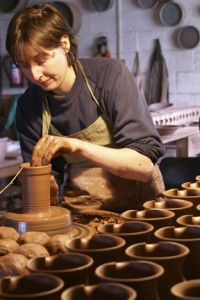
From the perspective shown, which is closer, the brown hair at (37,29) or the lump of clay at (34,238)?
the lump of clay at (34,238)

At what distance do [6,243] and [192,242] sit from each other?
0.59 m

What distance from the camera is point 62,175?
8.44ft

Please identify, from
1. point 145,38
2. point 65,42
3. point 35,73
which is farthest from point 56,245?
point 145,38

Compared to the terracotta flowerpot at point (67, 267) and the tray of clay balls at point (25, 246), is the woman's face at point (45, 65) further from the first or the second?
the terracotta flowerpot at point (67, 267)

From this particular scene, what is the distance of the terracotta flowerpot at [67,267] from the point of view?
3.89 ft

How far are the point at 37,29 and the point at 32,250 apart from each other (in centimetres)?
94

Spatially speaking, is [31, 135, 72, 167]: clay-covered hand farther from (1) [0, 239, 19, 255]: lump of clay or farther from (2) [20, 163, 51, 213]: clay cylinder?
(1) [0, 239, 19, 255]: lump of clay

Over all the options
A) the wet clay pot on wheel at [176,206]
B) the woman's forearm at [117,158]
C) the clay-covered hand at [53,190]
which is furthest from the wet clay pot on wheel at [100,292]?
the clay-covered hand at [53,190]

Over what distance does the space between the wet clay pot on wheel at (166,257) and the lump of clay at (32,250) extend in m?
0.33

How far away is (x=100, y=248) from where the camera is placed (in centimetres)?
139

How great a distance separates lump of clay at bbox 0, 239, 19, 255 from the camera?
1606 mm

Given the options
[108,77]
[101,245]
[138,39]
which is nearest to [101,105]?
[108,77]

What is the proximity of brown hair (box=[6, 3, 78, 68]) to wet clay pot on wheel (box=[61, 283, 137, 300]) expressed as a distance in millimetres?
1225

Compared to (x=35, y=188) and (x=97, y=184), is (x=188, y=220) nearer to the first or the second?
(x=35, y=188)
